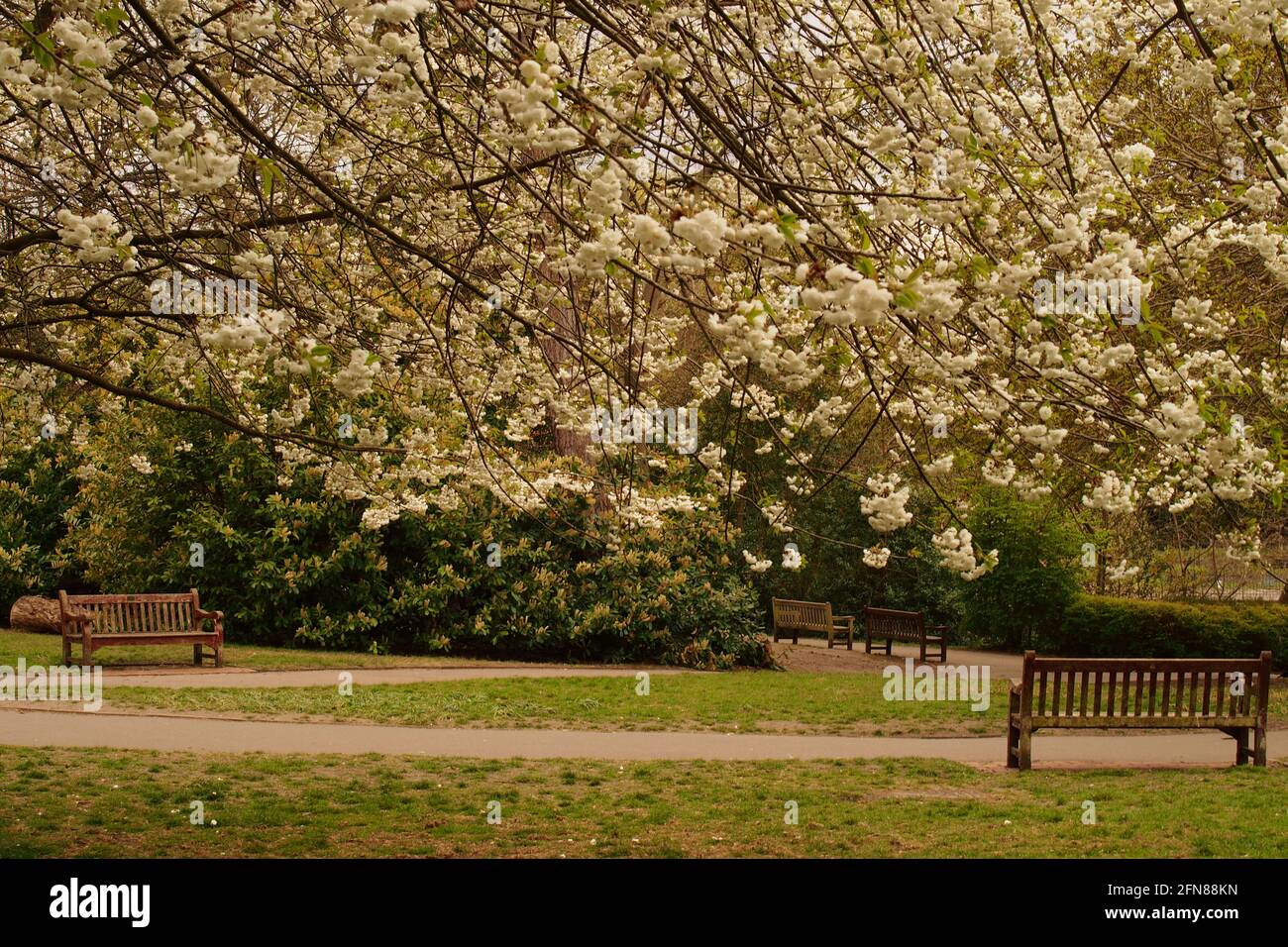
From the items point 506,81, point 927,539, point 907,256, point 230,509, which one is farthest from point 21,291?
point 927,539

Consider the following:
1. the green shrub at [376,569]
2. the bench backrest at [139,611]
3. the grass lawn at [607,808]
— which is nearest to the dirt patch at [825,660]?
the green shrub at [376,569]

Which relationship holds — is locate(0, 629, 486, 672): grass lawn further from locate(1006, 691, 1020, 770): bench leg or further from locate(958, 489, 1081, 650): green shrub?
locate(958, 489, 1081, 650): green shrub

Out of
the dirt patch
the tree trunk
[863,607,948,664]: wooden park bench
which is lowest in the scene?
the dirt patch

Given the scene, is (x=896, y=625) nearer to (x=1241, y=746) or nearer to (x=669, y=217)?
(x=1241, y=746)

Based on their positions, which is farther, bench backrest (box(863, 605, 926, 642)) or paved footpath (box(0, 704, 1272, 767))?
bench backrest (box(863, 605, 926, 642))

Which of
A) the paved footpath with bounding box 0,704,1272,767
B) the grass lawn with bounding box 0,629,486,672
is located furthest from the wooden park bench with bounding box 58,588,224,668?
the paved footpath with bounding box 0,704,1272,767

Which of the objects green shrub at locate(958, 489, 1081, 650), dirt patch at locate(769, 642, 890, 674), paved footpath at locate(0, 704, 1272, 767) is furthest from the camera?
green shrub at locate(958, 489, 1081, 650)

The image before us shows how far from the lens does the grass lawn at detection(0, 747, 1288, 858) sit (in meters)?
6.47

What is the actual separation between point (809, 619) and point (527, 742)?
10.8 meters

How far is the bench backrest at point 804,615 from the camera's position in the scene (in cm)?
1931

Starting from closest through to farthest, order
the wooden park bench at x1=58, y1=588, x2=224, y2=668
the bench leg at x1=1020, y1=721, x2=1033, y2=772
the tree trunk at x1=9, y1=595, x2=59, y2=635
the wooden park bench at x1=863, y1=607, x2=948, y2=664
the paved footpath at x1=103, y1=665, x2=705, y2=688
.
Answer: the bench leg at x1=1020, y1=721, x2=1033, y2=772, the paved footpath at x1=103, y1=665, x2=705, y2=688, the wooden park bench at x1=58, y1=588, x2=224, y2=668, the tree trunk at x1=9, y1=595, x2=59, y2=635, the wooden park bench at x1=863, y1=607, x2=948, y2=664

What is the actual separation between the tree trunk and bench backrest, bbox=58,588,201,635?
249 centimetres

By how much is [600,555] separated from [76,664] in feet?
20.4
